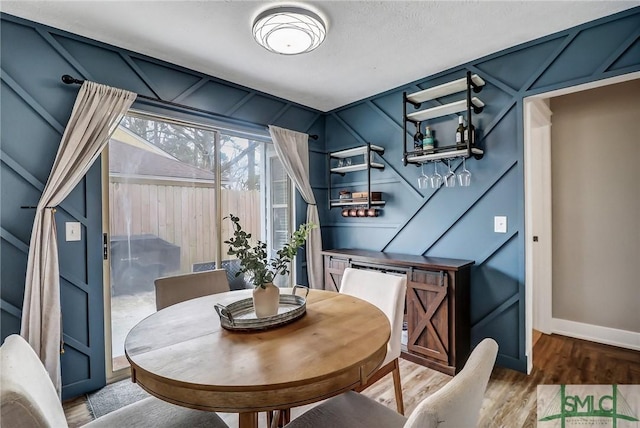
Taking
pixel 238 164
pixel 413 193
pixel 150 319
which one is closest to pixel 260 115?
pixel 238 164

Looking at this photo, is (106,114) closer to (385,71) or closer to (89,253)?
(89,253)

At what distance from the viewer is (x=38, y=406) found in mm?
754

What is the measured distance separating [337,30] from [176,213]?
2.02 m

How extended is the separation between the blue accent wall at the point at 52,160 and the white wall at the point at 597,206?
13.1ft

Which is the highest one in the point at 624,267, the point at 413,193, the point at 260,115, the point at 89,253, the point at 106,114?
the point at 260,115

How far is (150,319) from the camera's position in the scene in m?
1.46

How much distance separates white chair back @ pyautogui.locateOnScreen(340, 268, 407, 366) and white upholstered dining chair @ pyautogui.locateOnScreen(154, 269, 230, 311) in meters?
0.92

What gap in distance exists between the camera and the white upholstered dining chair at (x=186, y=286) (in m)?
1.92

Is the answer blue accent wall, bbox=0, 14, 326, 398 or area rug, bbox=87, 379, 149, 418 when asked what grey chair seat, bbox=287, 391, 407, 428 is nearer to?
area rug, bbox=87, 379, 149, 418

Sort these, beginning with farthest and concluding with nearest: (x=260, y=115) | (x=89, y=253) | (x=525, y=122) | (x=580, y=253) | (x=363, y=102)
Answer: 1. (x=363, y=102)
2. (x=260, y=115)
3. (x=580, y=253)
4. (x=525, y=122)
5. (x=89, y=253)

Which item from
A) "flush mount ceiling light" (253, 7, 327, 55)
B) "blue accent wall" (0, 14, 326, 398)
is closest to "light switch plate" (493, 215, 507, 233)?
"flush mount ceiling light" (253, 7, 327, 55)

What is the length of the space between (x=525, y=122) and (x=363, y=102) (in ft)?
5.55

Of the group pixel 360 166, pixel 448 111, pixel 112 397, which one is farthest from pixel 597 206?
pixel 112 397

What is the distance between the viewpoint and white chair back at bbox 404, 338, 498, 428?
0.64m
